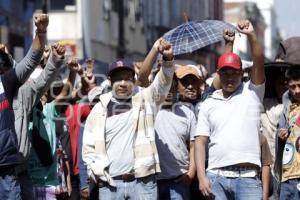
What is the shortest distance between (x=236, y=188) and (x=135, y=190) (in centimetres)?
86

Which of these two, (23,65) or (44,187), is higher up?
(23,65)

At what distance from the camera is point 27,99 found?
7531mm

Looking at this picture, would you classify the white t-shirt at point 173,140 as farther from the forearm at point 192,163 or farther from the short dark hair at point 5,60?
the short dark hair at point 5,60

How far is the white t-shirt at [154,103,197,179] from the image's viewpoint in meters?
8.09

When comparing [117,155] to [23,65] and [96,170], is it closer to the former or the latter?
[96,170]

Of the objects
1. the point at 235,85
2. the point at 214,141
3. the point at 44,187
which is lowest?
the point at 44,187

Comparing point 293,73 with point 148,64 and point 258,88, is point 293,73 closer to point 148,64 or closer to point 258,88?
point 258,88

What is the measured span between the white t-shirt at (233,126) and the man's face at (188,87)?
3.62 feet

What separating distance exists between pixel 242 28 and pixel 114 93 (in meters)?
1.26

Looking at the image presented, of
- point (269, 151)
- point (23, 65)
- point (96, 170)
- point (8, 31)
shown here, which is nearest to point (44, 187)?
point (96, 170)

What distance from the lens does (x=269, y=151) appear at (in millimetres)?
7941

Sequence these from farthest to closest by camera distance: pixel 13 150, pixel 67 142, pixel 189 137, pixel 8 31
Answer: pixel 8 31 → pixel 67 142 → pixel 189 137 → pixel 13 150

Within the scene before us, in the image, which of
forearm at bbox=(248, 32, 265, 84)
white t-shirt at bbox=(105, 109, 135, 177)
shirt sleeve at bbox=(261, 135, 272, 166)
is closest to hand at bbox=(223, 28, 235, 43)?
forearm at bbox=(248, 32, 265, 84)

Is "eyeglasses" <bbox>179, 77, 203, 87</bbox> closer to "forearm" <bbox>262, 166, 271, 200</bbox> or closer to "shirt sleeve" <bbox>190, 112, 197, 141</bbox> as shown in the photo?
"shirt sleeve" <bbox>190, 112, 197, 141</bbox>
